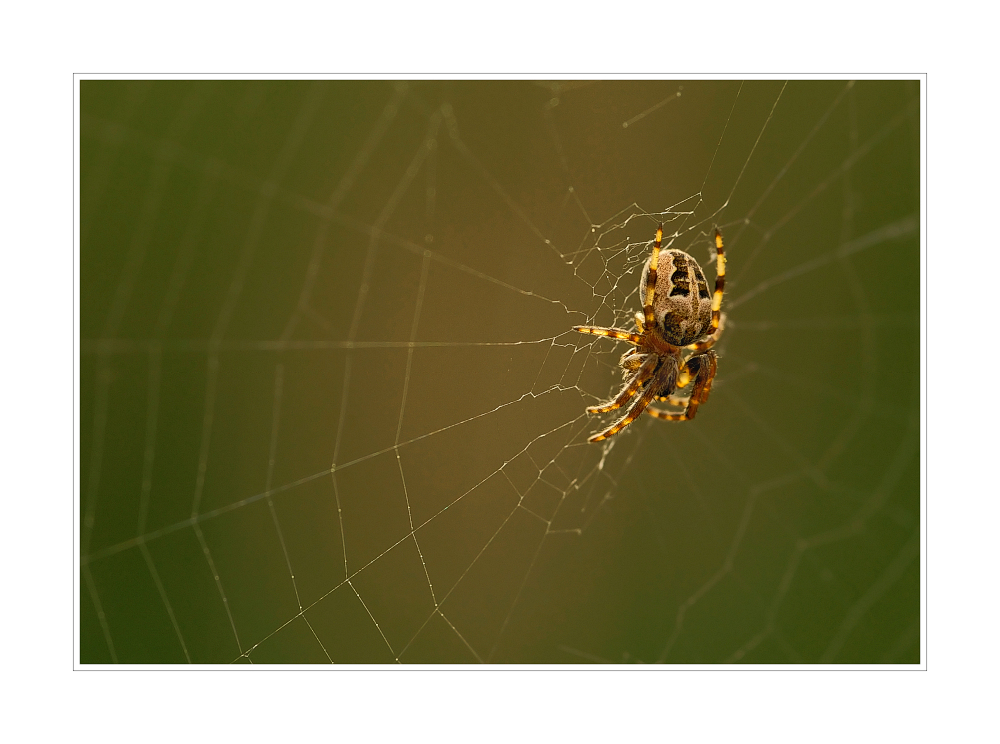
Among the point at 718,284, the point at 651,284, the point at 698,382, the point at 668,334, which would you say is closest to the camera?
the point at 651,284

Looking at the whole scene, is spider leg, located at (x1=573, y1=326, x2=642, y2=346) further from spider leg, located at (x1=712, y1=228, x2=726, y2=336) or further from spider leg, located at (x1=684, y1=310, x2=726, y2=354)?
spider leg, located at (x1=712, y1=228, x2=726, y2=336)

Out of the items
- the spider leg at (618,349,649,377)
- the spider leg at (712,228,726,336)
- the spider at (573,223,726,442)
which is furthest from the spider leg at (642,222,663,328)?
the spider leg at (712,228,726,336)

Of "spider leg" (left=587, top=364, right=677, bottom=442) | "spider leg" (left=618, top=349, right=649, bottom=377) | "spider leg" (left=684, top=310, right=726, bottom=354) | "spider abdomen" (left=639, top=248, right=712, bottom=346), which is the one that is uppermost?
"spider abdomen" (left=639, top=248, right=712, bottom=346)

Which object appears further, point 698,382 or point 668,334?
point 698,382

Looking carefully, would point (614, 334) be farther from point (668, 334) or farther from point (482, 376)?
point (482, 376)

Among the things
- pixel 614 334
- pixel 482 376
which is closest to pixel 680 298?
pixel 614 334
